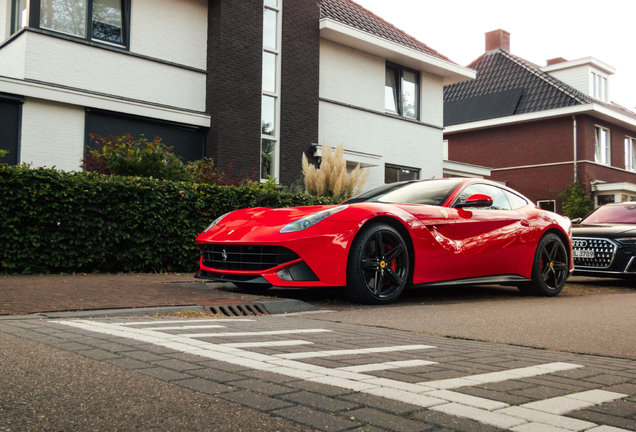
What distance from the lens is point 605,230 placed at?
368 inches

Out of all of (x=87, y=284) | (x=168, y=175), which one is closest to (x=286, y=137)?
(x=168, y=175)

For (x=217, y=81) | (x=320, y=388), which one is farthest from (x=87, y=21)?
(x=320, y=388)

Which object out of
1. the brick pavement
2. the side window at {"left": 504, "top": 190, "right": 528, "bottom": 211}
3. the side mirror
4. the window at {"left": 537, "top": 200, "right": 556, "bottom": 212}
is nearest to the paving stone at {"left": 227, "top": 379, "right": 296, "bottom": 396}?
the brick pavement

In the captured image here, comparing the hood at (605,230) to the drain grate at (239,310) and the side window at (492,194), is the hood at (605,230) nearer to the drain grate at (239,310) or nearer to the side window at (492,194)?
the side window at (492,194)

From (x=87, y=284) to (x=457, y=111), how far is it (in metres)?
28.2

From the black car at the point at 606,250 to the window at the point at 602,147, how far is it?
20653 millimetres

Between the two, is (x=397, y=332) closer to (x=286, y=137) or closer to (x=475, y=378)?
(x=475, y=378)

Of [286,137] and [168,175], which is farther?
[286,137]

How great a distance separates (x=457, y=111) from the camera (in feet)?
105

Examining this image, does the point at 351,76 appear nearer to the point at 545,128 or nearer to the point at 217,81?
the point at 217,81

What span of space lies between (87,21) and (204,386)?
38.2 feet

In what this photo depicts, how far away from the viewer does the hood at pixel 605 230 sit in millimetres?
9125

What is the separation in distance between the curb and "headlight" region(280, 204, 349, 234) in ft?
2.25

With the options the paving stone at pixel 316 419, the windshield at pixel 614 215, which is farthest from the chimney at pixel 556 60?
the paving stone at pixel 316 419
